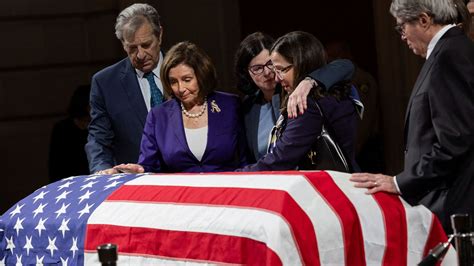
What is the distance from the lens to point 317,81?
16.0ft

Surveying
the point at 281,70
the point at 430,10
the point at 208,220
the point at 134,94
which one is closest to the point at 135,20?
the point at 134,94

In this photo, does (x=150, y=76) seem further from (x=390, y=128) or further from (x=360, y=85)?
(x=390, y=128)

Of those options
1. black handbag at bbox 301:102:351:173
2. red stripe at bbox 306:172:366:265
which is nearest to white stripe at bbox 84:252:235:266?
red stripe at bbox 306:172:366:265

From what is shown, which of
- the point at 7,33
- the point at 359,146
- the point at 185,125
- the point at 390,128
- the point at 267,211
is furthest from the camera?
the point at 7,33

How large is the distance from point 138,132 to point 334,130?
1.31 metres

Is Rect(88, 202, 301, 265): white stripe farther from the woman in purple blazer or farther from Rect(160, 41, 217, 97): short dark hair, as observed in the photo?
Rect(160, 41, 217, 97): short dark hair

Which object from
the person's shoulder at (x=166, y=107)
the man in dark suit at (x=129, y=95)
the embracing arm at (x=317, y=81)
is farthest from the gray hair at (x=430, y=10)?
the man in dark suit at (x=129, y=95)

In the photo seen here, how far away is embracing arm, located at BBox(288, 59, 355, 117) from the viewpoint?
15.9 ft

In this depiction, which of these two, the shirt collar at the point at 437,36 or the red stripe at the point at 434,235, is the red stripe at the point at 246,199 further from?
the shirt collar at the point at 437,36

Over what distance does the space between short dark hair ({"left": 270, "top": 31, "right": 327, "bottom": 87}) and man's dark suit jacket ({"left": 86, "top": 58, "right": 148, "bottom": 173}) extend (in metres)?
1.15

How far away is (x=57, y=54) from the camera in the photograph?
966 centimetres

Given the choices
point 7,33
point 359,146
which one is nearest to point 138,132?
point 359,146

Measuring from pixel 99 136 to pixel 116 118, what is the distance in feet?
0.39

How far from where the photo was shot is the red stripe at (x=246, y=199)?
419 cm
